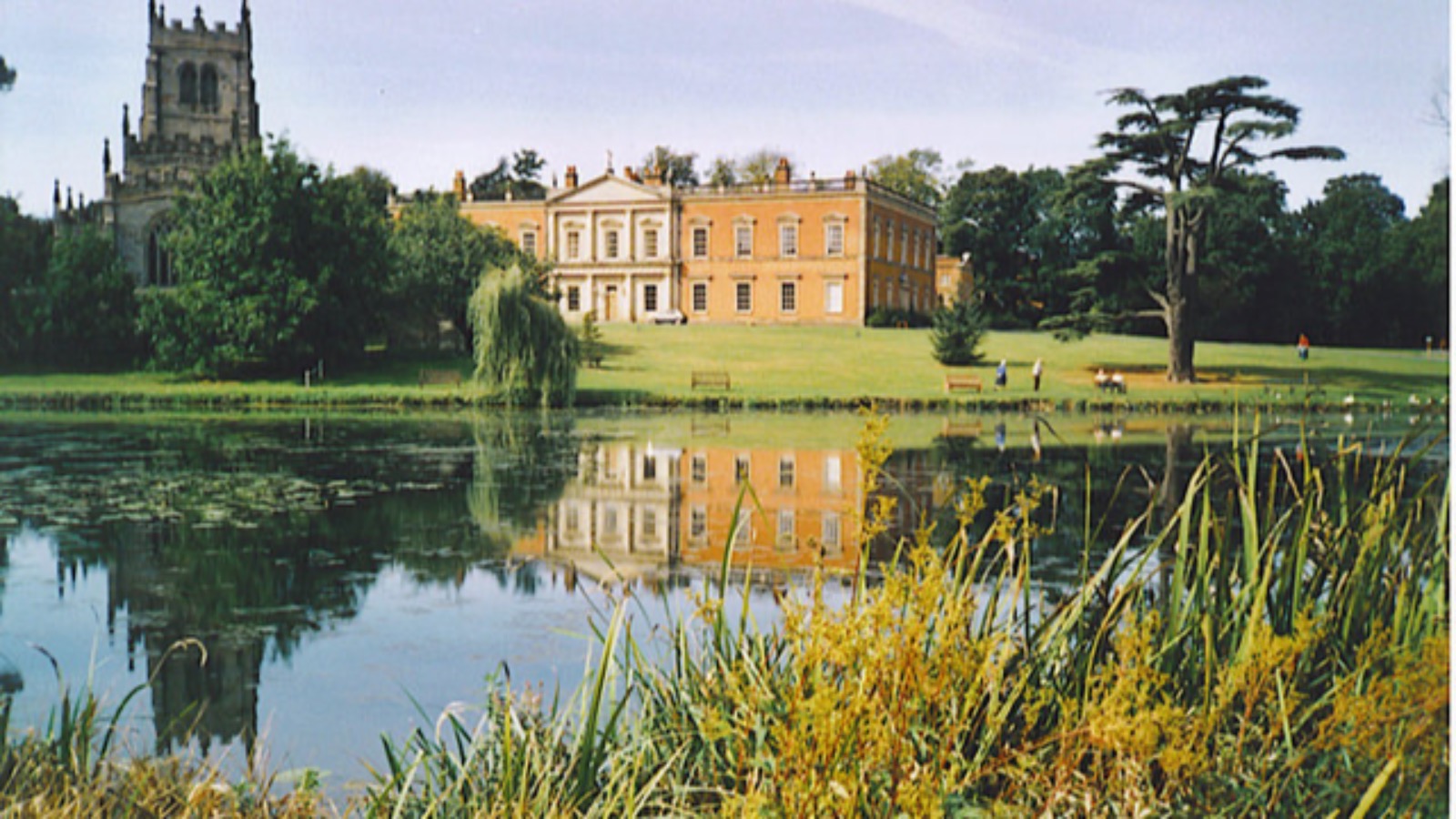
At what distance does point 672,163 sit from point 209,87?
2.10 meters

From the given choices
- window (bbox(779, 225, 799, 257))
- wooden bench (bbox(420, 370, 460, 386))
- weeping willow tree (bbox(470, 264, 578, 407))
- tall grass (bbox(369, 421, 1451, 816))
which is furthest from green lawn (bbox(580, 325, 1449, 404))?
tall grass (bbox(369, 421, 1451, 816))

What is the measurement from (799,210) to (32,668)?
10437mm

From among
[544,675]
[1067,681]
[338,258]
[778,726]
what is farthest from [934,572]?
[338,258]

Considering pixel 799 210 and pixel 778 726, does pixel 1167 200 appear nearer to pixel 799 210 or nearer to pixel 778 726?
pixel 778 726

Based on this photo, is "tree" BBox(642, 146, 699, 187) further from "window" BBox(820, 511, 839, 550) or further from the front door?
the front door

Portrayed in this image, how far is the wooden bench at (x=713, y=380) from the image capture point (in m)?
17.8

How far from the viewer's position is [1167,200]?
3473 millimetres

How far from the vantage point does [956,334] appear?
17391 mm

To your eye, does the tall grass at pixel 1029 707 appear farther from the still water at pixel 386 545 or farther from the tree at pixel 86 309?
the tree at pixel 86 309

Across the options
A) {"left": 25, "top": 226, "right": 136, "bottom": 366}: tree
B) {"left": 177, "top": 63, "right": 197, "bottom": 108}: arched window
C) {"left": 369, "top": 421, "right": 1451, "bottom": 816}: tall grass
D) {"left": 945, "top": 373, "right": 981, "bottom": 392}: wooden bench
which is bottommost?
{"left": 369, "top": 421, "right": 1451, "bottom": 816}: tall grass

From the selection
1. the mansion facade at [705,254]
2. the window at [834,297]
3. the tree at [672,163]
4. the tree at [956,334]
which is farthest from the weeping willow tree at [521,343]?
A: the tree at [672,163]

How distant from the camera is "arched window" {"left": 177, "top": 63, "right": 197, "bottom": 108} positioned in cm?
347

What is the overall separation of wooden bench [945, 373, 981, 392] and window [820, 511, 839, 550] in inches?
465

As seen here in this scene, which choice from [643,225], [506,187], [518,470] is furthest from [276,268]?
[518,470]
